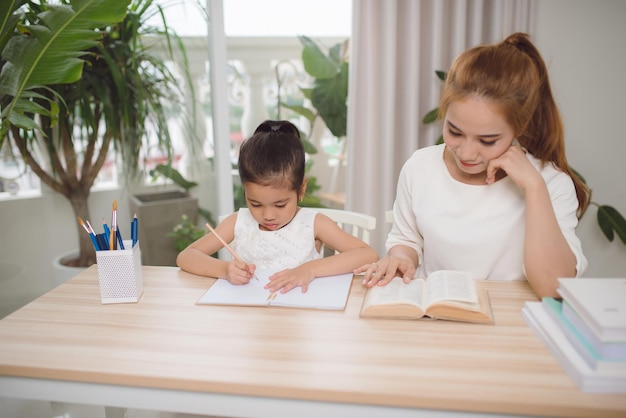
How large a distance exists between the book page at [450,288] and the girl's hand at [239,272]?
0.41m

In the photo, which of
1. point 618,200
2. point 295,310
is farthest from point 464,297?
point 618,200

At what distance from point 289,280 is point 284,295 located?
0.05 m

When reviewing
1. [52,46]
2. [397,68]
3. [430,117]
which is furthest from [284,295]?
[397,68]

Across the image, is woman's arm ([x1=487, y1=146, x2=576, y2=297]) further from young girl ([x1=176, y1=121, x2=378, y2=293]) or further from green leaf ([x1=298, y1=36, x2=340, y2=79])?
green leaf ([x1=298, y1=36, x2=340, y2=79])

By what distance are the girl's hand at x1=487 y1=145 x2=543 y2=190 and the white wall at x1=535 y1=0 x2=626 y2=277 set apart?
162 centimetres

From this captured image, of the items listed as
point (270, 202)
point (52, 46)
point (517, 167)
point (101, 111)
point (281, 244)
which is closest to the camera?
point (517, 167)

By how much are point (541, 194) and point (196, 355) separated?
A: 32.8 inches

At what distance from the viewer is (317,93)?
2.87 metres

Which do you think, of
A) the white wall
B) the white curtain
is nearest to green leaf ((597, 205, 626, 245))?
the white wall

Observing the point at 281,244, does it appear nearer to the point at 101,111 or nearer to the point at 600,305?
the point at 600,305

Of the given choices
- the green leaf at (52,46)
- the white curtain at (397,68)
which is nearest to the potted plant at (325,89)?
the white curtain at (397,68)

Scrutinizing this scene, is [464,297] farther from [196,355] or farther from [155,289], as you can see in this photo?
[155,289]

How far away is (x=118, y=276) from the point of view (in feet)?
3.84

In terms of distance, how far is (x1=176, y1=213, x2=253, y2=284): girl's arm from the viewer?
4.17ft
